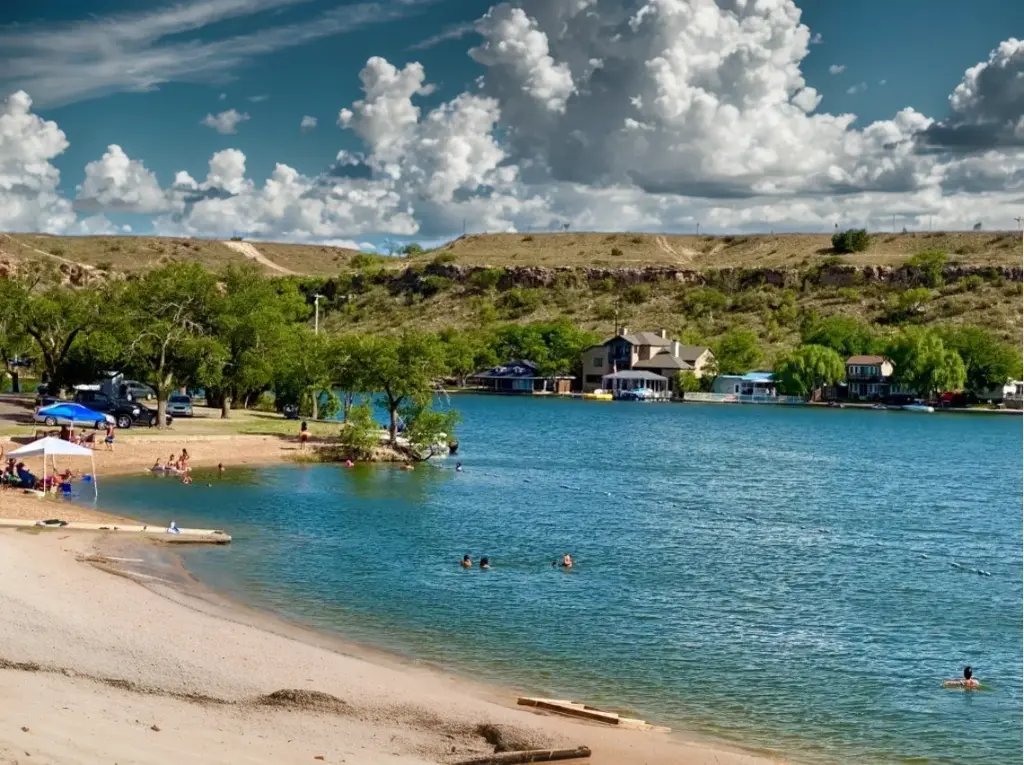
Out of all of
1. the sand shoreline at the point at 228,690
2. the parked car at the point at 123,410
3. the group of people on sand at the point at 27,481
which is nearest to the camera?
the sand shoreline at the point at 228,690

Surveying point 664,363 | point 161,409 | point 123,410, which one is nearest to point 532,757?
point 161,409

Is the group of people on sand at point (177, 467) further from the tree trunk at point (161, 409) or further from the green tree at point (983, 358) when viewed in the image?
the green tree at point (983, 358)

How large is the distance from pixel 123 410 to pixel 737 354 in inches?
4574

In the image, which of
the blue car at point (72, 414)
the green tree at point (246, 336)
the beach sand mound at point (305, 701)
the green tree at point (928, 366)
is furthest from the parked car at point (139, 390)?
the green tree at point (928, 366)

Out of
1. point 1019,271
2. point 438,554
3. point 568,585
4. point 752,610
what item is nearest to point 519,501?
point 438,554

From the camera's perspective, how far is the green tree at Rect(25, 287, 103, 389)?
2965 inches

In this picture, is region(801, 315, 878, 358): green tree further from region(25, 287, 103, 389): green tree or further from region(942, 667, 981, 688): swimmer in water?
region(942, 667, 981, 688): swimmer in water

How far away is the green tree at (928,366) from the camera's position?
14962 centimetres

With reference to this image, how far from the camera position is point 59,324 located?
251ft

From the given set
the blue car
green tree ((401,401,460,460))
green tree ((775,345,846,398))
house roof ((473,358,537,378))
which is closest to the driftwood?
the blue car

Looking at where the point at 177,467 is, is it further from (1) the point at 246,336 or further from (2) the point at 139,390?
(2) the point at 139,390

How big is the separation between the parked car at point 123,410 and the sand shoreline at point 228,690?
3684 centimetres

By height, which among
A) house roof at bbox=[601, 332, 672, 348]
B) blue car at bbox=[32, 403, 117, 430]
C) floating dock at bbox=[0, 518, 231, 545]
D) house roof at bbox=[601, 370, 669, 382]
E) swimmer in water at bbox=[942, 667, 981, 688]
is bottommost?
swimmer in water at bbox=[942, 667, 981, 688]

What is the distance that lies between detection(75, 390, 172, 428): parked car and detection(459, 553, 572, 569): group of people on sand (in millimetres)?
33566
